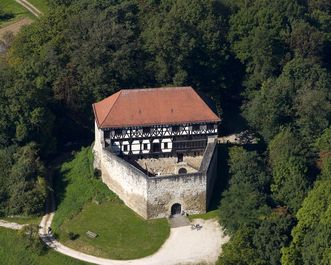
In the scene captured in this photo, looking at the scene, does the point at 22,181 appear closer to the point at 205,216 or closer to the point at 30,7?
the point at 205,216

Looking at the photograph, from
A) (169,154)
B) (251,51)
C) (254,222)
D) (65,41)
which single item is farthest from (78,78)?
(254,222)

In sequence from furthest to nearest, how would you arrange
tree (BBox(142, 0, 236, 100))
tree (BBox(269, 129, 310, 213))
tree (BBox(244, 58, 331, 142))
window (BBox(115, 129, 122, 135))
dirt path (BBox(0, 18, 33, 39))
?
dirt path (BBox(0, 18, 33, 39))
tree (BBox(142, 0, 236, 100))
tree (BBox(244, 58, 331, 142))
window (BBox(115, 129, 122, 135))
tree (BBox(269, 129, 310, 213))

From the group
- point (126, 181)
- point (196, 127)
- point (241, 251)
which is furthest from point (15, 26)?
point (241, 251)

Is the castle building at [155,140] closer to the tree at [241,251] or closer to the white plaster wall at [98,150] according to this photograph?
the white plaster wall at [98,150]

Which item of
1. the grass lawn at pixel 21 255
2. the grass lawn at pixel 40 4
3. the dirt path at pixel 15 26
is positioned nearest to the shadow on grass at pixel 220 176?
the grass lawn at pixel 21 255

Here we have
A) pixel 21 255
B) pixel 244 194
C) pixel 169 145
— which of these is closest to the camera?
pixel 21 255

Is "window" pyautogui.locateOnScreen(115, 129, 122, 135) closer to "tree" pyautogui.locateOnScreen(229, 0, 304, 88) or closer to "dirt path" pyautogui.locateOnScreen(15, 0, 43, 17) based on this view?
"tree" pyautogui.locateOnScreen(229, 0, 304, 88)

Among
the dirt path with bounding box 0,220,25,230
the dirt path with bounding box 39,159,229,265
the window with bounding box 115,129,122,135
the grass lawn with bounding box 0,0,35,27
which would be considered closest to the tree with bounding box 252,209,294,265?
the dirt path with bounding box 39,159,229,265

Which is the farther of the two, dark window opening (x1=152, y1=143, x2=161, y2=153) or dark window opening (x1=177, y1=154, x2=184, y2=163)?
dark window opening (x1=177, y1=154, x2=184, y2=163)
